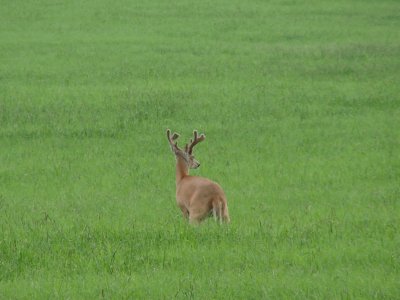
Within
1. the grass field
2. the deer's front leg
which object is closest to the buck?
the deer's front leg

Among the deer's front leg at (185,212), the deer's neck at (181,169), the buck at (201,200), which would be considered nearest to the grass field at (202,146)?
the buck at (201,200)

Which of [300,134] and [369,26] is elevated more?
[369,26]

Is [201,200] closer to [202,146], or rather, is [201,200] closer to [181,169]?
[181,169]

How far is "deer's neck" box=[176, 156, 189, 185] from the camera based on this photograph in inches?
473

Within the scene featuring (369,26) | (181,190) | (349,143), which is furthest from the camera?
(369,26)

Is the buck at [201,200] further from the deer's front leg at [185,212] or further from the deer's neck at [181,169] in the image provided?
the deer's neck at [181,169]

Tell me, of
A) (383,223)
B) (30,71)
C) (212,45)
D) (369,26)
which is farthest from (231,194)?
(369,26)

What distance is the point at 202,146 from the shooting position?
61.0ft

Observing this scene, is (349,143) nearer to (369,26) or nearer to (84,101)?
(84,101)

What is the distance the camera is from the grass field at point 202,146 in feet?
29.1

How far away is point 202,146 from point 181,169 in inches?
253

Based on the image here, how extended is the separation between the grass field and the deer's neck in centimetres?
46

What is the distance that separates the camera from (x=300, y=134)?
1934cm

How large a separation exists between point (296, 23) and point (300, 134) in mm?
17186
